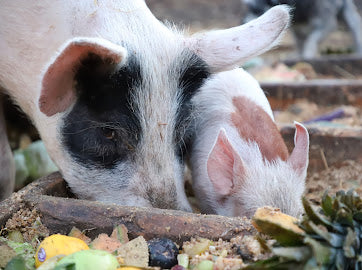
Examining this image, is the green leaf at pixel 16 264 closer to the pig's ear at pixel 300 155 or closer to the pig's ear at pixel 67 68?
the pig's ear at pixel 67 68

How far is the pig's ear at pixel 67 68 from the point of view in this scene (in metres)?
1.68

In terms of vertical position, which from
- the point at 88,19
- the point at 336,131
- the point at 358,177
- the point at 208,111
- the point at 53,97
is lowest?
the point at 358,177

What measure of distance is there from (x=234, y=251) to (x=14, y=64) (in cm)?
122

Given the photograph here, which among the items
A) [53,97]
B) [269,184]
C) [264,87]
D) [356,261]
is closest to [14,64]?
[53,97]

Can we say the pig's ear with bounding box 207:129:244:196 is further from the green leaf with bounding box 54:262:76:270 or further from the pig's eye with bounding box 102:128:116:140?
the green leaf with bounding box 54:262:76:270

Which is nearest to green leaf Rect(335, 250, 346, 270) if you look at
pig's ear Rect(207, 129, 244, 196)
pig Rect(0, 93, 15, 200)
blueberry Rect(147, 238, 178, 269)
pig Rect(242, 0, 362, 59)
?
blueberry Rect(147, 238, 178, 269)

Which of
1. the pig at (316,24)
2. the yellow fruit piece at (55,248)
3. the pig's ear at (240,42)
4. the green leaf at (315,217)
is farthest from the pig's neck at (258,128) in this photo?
the pig at (316,24)

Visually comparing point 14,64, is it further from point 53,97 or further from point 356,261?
point 356,261

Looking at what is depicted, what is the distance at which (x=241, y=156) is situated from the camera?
205 cm

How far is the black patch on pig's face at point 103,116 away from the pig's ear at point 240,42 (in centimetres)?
33

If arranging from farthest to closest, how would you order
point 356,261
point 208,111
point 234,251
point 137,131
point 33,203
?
point 208,111, point 137,131, point 33,203, point 234,251, point 356,261

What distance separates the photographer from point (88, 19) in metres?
2.01

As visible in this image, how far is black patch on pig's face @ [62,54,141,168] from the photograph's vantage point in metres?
1.86

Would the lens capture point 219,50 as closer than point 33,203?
No
